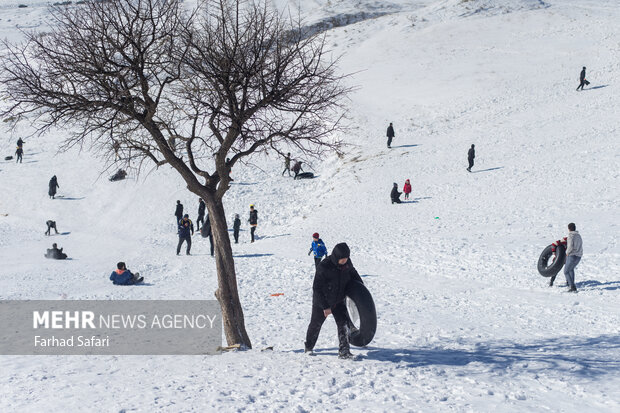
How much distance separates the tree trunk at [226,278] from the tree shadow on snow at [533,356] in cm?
243

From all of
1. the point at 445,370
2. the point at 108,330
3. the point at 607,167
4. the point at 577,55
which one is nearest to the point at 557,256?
the point at 445,370

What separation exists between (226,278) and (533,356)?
521 cm

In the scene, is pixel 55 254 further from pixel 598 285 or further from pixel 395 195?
pixel 598 285

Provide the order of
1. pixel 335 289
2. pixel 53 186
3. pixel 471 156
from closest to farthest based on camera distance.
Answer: pixel 335 289 < pixel 471 156 < pixel 53 186

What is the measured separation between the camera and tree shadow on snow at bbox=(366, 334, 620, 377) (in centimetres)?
682

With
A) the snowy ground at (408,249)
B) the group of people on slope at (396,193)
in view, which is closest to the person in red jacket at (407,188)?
the group of people on slope at (396,193)

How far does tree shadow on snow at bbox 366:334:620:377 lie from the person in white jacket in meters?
3.59

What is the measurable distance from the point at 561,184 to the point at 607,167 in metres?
2.75

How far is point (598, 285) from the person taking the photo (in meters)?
12.5

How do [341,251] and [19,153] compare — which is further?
[19,153]

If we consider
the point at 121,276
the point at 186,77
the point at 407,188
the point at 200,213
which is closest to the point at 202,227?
the point at 200,213

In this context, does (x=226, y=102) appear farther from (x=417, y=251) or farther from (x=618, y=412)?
(x=417, y=251)

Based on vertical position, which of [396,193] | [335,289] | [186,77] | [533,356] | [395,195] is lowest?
[533,356]

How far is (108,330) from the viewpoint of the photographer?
420 inches
